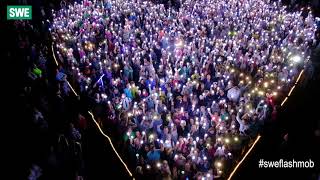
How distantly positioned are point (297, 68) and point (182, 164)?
6050mm

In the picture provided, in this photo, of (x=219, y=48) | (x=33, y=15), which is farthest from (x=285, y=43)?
(x=33, y=15)

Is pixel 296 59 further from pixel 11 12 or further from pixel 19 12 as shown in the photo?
pixel 19 12

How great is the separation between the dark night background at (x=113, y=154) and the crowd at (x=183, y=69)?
0.40 m

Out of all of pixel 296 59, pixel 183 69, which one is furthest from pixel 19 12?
pixel 296 59

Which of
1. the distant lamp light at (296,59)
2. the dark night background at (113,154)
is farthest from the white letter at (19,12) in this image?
the distant lamp light at (296,59)

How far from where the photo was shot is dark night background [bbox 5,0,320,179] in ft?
27.1

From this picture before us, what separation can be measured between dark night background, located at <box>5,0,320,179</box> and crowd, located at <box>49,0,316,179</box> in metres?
0.40

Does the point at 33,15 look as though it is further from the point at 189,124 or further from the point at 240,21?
the point at 189,124

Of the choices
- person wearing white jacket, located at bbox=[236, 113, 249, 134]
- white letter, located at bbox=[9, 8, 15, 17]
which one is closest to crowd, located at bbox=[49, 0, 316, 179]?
person wearing white jacket, located at bbox=[236, 113, 249, 134]

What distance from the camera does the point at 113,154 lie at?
9.32 m

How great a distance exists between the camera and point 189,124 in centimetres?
1002

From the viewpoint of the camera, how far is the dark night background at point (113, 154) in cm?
827

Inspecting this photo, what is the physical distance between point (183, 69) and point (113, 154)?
3983 millimetres

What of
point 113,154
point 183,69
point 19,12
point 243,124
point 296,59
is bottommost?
point 113,154
